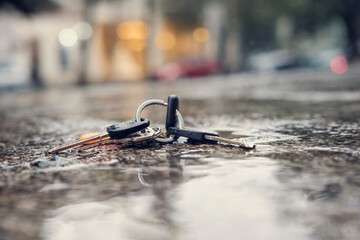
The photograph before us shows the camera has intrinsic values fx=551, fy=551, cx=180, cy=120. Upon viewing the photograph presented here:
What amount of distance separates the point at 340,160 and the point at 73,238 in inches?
69.6

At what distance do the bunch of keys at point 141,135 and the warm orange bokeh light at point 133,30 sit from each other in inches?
1231

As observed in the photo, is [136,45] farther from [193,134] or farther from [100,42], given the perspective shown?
[193,134]

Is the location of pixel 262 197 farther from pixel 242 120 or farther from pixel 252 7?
pixel 252 7

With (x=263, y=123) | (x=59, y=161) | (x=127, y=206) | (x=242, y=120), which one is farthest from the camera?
(x=242, y=120)

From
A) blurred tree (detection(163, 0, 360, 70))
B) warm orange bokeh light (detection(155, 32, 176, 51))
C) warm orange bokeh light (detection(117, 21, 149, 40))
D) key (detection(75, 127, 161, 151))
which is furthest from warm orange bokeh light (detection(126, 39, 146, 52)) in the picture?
key (detection(75, 127, 161, 151))

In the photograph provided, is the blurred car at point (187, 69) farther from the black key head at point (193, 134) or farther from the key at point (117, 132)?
the key at point (117, 132)

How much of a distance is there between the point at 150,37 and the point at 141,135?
3150 centimetres

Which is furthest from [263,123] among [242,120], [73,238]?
[73,238]

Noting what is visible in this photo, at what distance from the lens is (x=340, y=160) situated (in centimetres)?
313

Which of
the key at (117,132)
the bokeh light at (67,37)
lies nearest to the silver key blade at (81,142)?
the key at (117,132)

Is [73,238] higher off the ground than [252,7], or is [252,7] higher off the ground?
[252,7]

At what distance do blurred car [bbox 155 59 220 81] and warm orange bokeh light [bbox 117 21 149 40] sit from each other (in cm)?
540

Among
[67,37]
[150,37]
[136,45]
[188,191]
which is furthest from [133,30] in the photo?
[188,191]

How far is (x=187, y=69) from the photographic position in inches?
1162
